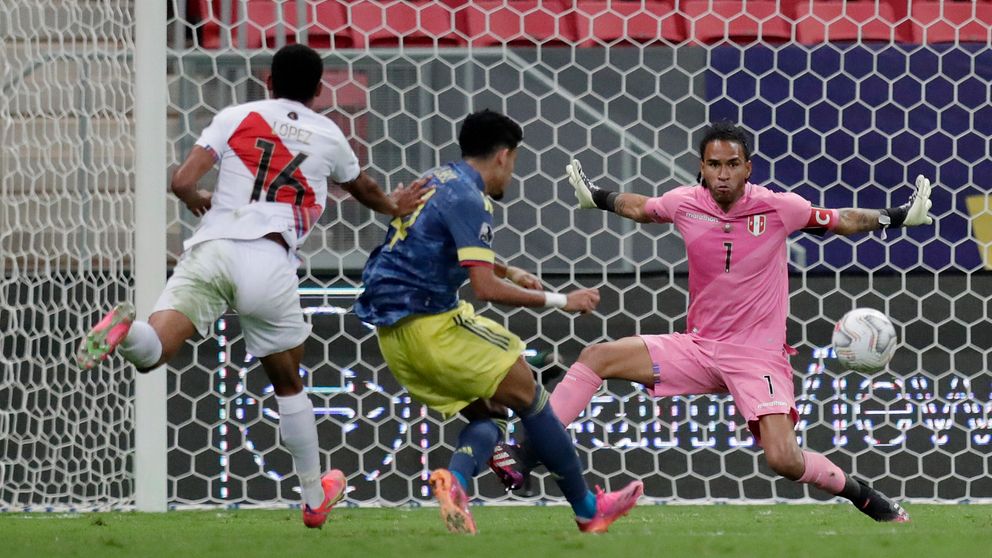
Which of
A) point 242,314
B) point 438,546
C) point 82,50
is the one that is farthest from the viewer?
point 82,50

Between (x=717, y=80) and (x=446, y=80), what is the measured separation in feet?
3.66

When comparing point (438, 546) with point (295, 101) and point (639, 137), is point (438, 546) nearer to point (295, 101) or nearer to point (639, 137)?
point (295, 101)

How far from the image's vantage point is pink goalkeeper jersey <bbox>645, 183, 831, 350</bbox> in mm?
5316

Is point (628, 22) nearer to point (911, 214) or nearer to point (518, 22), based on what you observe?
point (518, 22)

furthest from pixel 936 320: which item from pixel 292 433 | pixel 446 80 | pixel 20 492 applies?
pixel 20 492

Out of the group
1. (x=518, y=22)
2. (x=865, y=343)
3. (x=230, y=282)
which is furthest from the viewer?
(x=518, y=22)

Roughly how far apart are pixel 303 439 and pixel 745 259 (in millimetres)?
1630

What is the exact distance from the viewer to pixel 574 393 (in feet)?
17.2

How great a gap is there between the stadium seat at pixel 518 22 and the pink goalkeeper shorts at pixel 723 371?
1777mm

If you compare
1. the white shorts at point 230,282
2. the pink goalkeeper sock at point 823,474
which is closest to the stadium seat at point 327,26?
the white shorts at point 230,282

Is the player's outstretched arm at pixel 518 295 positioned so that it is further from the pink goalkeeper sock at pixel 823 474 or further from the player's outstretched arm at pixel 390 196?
the pink goalkeeper sock at pixel 823 474

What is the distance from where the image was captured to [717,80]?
6.45 m

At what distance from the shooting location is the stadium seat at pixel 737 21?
274 inches

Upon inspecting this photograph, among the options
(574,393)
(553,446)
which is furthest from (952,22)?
(553,446)
